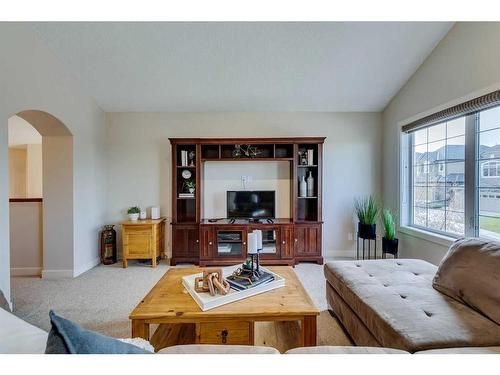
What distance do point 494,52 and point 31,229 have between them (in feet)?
19.2

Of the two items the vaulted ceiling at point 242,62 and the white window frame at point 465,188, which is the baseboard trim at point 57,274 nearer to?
the vaulted ceiling at point 242,62

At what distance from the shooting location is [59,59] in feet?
10.4

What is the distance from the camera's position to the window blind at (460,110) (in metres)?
2.40

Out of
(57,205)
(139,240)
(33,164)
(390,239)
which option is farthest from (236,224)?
(33,164)

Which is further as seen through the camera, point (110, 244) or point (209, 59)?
point (110, 244)

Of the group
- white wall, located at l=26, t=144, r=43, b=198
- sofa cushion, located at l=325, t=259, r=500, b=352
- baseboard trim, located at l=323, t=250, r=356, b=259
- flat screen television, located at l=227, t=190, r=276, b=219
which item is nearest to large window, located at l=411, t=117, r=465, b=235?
baseboard trim, located at l=323, t=250, r=356, b=259

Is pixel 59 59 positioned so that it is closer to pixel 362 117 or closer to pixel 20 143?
pixel 20 143

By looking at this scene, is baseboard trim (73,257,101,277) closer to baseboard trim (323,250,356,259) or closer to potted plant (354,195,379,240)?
baseboard trim (323,250,356,259)

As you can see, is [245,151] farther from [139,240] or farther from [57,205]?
[57,205]

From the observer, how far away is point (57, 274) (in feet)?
11.4

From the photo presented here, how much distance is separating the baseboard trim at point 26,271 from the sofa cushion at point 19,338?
3428 mm

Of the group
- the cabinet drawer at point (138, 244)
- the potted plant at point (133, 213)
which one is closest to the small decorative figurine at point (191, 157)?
the potted plant at point (133, 213)
